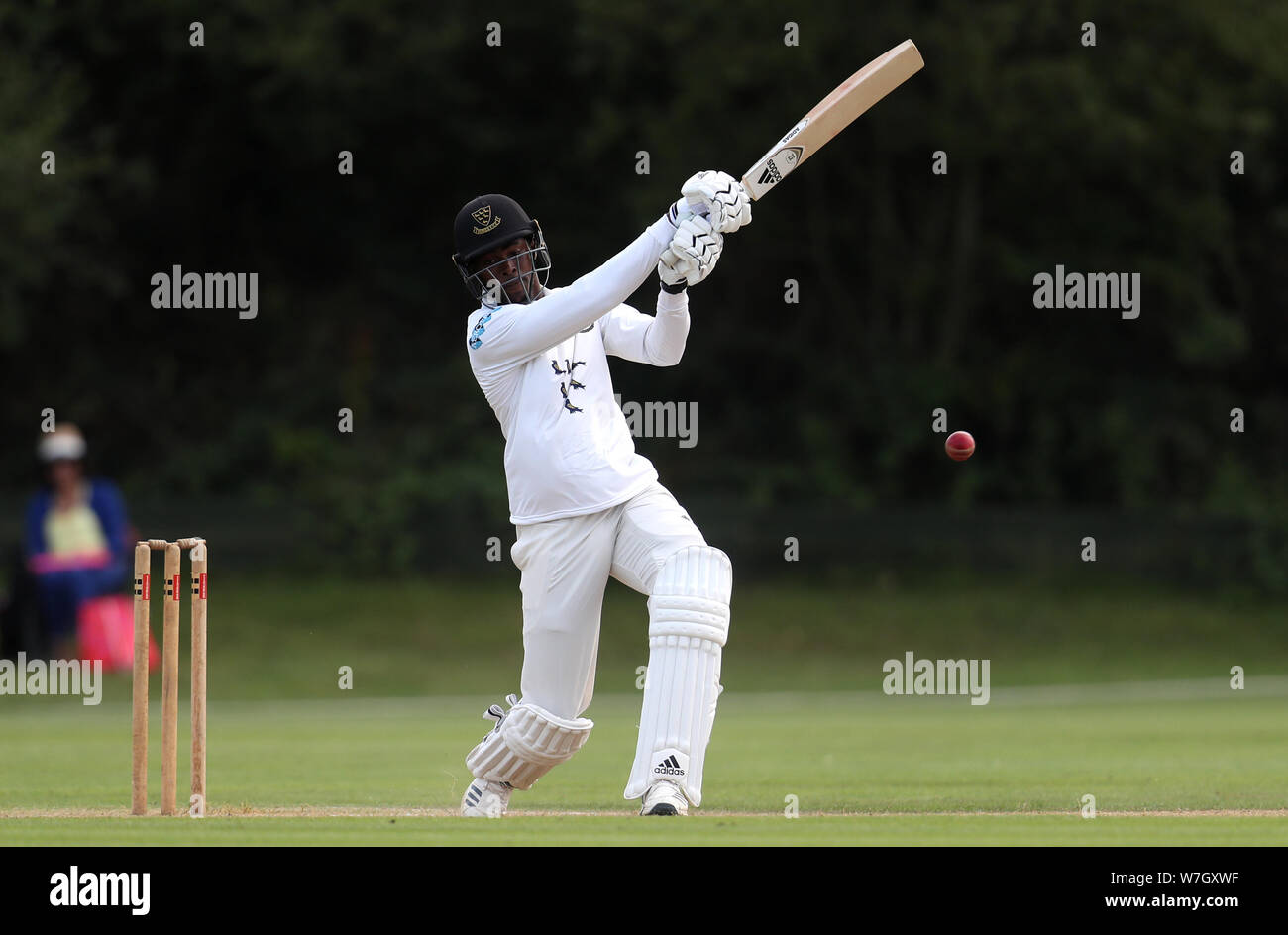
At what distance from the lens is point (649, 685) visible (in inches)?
236

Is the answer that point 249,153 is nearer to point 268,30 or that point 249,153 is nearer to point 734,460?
point 268,30

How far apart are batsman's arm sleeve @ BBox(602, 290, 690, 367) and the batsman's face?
31 centimetres

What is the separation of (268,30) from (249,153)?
195 centimetres

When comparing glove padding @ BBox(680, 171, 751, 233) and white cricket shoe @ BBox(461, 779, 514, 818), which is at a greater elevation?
glove padding @ BBox(680, 171, 751, 233)

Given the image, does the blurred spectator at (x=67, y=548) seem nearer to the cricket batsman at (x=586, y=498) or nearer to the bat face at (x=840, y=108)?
the cricket batsman at (x=586, y=498)

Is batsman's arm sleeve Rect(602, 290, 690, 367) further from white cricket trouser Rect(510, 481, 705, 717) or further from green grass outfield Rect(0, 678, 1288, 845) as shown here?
green grass outfield Rect(0, 678, 1288, 845)

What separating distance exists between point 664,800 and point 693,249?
170 centimetres

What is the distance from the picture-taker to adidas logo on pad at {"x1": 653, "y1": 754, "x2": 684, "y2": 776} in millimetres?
5852

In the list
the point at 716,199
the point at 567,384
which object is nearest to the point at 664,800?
the point at 567,384

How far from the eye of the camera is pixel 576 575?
627cm

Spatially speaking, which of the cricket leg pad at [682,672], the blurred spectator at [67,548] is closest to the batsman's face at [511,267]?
the cricket leg pad at [682,672]

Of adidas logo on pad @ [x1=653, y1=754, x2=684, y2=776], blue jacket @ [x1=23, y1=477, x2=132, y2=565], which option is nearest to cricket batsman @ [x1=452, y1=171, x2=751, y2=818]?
adidas logo on pad @ [x1=653, y1=754, x2=684, y2=776]

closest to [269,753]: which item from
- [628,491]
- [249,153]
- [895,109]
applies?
[628,491]

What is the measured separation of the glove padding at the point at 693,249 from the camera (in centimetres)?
605
